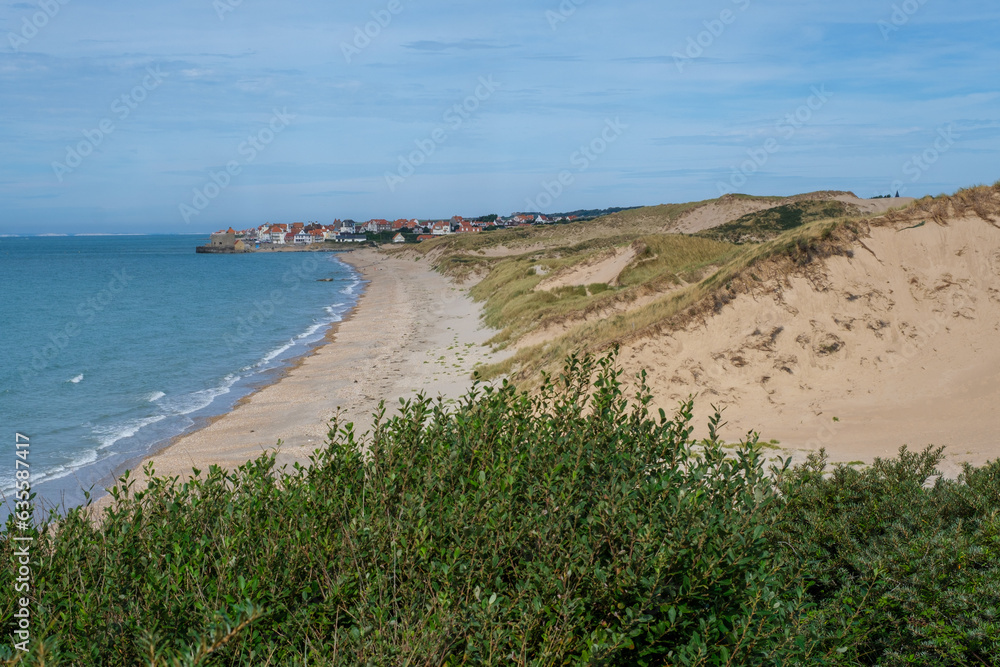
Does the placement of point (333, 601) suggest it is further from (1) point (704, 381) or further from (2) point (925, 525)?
(1) point (704, 381)

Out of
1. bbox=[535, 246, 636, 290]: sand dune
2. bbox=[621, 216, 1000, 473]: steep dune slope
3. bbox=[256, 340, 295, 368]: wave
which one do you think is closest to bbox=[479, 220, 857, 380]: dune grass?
bbox=[621, 216, 1000, 473]: steep dune slope

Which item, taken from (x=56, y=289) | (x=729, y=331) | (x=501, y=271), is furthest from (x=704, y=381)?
(x=56, y=289)

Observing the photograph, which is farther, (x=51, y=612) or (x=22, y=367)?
(x=22, y=367)

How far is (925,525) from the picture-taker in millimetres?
6164

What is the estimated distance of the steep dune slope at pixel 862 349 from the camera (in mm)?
15203

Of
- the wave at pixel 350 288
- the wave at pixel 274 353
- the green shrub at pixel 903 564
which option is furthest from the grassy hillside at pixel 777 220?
the green shrub at pixel 903 564

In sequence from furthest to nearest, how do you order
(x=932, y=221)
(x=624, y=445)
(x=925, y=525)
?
(x=932, y=221) < (x=925, y=525) < (x=624, y=445)

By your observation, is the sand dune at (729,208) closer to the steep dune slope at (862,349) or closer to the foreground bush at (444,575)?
the steep dune slope at (862,349)

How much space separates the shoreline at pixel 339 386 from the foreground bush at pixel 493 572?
8.98ft

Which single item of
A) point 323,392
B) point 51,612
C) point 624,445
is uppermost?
point 624,445

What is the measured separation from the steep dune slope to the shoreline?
709cm

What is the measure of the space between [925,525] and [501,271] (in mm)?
48159

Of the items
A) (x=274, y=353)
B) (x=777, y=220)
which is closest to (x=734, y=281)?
(x=274, y=353)

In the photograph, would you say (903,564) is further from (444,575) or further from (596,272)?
(596,272)
